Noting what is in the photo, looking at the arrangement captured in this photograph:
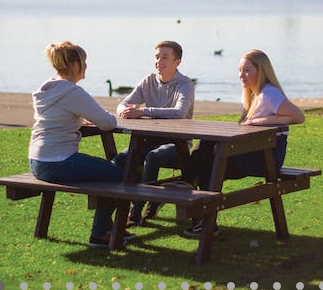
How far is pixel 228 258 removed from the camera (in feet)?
24.8

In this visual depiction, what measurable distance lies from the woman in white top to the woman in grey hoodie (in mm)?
765

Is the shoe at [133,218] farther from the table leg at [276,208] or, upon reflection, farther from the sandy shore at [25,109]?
the sandy shore at [25,109]

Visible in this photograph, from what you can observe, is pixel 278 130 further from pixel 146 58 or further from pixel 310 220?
pixel 146 58

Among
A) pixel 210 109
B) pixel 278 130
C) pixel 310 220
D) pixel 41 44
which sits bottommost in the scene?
pixel 41 44

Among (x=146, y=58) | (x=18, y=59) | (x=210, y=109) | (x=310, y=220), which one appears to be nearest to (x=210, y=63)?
(x=146, y=58)

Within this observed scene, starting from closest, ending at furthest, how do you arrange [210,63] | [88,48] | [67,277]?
[67,277]
[210,63]
[88,48]

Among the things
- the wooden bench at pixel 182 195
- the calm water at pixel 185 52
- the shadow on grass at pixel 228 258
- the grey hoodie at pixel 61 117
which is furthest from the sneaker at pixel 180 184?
the calm water at pixel 185 52

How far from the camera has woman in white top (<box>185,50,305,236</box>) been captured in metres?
7.94

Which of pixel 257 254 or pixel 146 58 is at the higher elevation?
pixel 257 254

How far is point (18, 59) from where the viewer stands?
49.3 metres

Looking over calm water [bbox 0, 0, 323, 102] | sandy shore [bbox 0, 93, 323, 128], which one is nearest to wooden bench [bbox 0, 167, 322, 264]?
sandy shore [bbox 0, 93, 323, 128]

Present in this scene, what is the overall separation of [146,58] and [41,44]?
11710mm

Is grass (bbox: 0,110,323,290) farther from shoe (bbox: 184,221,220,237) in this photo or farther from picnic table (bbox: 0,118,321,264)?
picnic table (bbox: 0,118,321,264)

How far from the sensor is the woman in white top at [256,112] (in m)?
7.94
